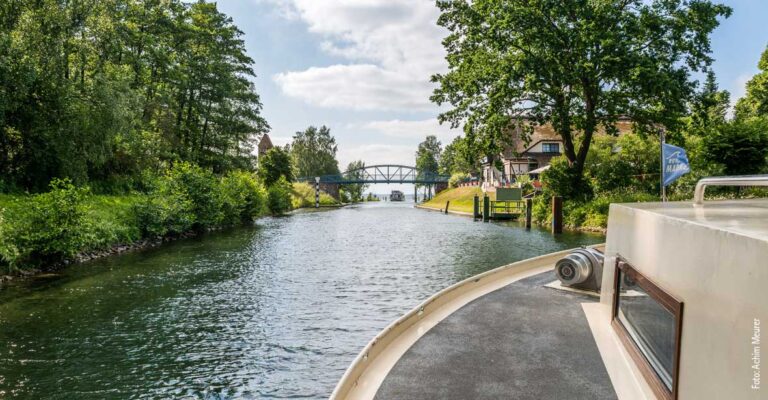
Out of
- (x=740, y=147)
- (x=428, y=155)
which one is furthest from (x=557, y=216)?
(x=428, y=155)

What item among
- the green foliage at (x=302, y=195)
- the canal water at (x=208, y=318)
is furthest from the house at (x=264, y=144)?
the canal water at (x=208, y=318)

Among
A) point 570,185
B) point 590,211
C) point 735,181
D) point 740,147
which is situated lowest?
point 590,211

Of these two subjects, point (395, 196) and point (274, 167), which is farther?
point (395, 196)

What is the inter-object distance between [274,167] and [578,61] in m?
51.3

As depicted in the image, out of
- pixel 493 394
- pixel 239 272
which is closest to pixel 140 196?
pixel 239 272

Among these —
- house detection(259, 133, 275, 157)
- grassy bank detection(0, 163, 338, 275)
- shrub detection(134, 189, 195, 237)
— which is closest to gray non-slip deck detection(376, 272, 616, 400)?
grassy bank detection(0, 163, 338, 275)

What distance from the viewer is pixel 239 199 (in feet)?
131

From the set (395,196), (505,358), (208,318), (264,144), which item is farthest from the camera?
(395,196)

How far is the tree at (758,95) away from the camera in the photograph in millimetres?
40656

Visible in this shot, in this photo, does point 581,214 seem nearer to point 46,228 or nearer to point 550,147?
point 46,228

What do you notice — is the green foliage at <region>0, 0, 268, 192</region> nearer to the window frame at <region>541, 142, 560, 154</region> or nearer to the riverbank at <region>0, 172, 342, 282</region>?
the riverbank at <region>0, 172, 342, 282</region>

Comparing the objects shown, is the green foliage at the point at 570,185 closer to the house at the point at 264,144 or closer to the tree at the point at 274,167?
the tree at the point at 274,167

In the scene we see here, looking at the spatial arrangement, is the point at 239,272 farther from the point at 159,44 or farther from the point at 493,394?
the point at 159,44

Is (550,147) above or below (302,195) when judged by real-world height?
above
